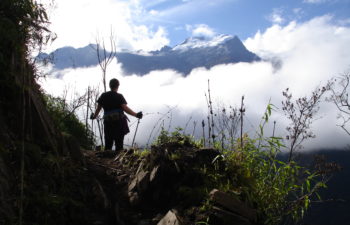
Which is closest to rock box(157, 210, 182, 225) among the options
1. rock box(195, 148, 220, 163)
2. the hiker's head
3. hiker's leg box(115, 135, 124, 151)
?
rock box(195, 148, 220, 163)

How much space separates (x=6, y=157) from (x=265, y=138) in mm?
3223

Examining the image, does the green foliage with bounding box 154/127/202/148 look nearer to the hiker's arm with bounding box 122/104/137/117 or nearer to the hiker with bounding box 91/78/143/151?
the hiker's arm with bounding box 122/104/137/117

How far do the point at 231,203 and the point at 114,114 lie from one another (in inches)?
207

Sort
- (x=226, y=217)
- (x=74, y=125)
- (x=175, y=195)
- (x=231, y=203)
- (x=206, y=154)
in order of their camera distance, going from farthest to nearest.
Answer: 1. (x=74, y=125)
2. (x=206, y=154)
3. (x=175, y=195)
4. (x=231, y=203)
5. (x=226, y=217)

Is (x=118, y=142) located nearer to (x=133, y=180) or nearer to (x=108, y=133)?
(x=108, y=133)

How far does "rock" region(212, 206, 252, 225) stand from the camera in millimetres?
3144

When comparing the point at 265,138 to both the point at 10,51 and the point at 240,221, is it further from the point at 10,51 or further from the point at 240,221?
the point at 10,51

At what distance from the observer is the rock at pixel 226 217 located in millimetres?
3144

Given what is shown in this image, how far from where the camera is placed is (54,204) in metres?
3.01

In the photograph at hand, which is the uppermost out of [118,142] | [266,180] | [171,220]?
[118,142]

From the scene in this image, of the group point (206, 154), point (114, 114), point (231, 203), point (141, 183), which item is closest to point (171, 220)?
point (231, 203)

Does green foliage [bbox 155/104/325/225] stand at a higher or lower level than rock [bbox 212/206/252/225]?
higher

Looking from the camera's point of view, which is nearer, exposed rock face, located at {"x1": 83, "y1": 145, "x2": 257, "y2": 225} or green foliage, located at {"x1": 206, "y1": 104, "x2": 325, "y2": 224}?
exposed rock face, located at {"x1": 83, "y1": 145, "x2": 257, "y2": 225}

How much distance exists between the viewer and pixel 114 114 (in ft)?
26.0
